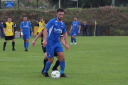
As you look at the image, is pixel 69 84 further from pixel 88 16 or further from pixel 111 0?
pixel 111 0

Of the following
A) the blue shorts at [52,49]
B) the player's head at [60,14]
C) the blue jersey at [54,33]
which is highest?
the player's head at [60,14]

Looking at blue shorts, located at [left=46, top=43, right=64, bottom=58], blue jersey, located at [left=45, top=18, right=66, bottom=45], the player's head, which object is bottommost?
blue shorts, located at [left=46, top=43, right=64, bottom=58]

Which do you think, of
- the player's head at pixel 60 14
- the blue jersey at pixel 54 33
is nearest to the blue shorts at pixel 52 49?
the blue jersey at pixel 54 33

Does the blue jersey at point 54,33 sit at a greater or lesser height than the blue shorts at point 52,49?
greater

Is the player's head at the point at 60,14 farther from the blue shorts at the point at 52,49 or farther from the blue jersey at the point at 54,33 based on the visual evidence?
the blue shorts at the point at 52,49

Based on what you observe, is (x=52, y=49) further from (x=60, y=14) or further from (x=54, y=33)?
(x=60, y=14)

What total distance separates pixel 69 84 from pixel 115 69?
2960 millimetres

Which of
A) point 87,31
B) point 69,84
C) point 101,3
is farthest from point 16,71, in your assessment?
point 101,3

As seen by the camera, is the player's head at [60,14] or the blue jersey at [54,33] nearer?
the player's head at [60,14]

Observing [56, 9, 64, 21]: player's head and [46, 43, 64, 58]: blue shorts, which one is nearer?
[56, 9, 64, 21]: player's head

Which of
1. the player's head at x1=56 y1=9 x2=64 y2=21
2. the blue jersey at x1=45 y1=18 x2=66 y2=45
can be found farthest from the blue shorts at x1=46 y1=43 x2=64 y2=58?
the player's head at x1=56 y1=9 x2=64 y2=21

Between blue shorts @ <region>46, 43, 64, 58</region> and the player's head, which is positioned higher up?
the player's head

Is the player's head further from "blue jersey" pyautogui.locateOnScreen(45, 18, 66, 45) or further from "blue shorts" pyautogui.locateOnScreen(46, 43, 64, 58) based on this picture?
"blue shorts" pyautogui.locateOnScreen(46, 43, 64, 58)

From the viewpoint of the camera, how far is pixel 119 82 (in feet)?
23.4
